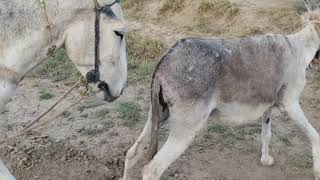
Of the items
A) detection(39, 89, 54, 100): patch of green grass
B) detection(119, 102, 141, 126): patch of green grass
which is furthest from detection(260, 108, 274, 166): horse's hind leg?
detection(39, 89, 54, 100): patch of green grass

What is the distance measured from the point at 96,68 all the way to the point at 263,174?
2294 millimetres

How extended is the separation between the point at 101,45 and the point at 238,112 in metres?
1.58

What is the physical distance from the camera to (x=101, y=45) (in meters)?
3.48

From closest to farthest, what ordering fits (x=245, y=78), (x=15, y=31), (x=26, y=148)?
1. (x=15, y=31)
2. (x=245, y=78)
3. (x=26, y=148)

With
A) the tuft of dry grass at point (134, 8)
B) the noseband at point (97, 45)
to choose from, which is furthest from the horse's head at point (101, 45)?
the tuft of dry grass at point (134, 8)

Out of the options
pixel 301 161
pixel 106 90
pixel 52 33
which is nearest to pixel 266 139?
pixel 301 161

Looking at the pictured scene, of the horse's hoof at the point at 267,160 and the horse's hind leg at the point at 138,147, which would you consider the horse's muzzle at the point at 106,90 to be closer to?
the horse's hind leg at the point at 138,147

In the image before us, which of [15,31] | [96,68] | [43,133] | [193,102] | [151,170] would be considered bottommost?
[43,133]

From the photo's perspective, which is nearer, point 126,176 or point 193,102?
Answer: point 193,102

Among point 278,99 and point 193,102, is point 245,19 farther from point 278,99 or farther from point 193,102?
point 193,102

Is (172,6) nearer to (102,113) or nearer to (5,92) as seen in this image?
(102,113)

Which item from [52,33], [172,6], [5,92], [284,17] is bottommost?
[172,6]

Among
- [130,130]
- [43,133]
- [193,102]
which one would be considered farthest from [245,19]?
[193,102]

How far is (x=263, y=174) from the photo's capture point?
5125 mm
